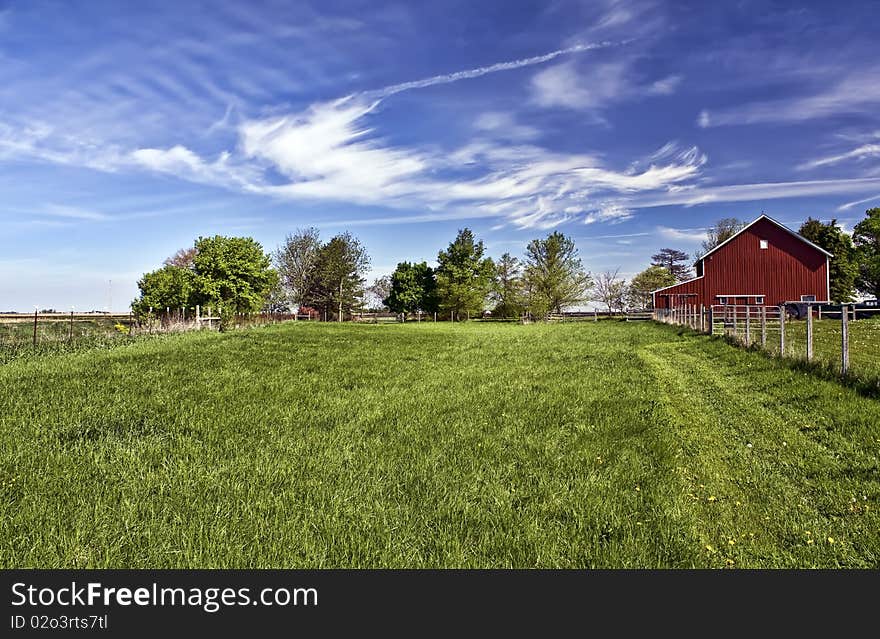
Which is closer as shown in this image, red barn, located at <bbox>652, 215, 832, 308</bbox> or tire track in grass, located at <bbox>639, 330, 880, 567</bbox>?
tire track in grass, located at <bbox>639, 330, 880, 567</bbox>

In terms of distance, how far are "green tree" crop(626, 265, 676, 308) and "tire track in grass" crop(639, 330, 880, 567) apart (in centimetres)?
7230

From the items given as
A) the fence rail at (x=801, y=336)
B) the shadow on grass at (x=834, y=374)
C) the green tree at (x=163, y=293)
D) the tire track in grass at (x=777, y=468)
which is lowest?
the tire track in grass at (x=777, y=468)

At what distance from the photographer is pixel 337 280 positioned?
76500 millimetres

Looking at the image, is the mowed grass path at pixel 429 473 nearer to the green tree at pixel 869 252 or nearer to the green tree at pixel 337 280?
the green tree at pixel 869 252

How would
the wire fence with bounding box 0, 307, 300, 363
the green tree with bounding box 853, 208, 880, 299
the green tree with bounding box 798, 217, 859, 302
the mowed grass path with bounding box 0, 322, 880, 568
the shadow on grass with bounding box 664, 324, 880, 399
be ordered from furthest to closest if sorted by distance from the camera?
the green tree with bounding box 798, 217, 859, 302, the green tree with bounding box 853, 208, 880, 299, the wire fence with bounding box 0, 307, 300, 363, the shadow on grass with bounding box 664, 324, 880, 399, the mowed grass path with bounding box 0, 322, 880, 568

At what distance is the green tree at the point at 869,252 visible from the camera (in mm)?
45125

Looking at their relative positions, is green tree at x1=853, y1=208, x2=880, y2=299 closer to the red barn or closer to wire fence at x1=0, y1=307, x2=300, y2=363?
the red barn

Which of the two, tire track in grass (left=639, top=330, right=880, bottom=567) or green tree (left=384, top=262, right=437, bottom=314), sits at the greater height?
green tree (left=384, top=262, right=437, bottom=314)

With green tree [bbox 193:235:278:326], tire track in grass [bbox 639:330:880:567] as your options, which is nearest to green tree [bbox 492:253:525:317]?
green tree [bbox 193:235:278:326]

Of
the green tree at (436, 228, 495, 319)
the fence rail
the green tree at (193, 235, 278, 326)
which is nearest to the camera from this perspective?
the fence rail

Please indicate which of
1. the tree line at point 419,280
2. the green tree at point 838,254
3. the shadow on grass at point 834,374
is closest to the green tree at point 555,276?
the tree line at point 419,280

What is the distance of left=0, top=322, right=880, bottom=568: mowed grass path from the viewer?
4.11 m

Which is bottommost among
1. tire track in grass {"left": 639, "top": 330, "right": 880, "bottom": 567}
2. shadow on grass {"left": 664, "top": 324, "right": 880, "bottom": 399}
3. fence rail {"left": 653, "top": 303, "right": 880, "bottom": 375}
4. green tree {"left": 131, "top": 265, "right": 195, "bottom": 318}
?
tire track in grass {"left": 639, "top": 330, "right": 880, "bottom": 567}

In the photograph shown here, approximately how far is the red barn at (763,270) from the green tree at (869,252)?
4.30 m
